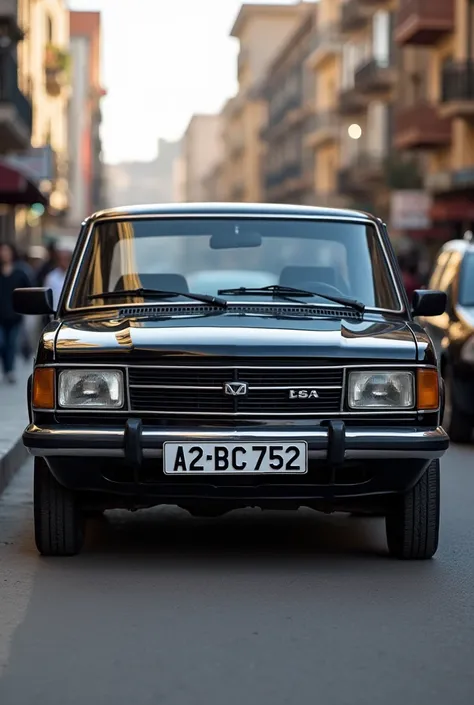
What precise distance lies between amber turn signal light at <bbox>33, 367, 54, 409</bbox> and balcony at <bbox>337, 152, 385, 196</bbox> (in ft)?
176

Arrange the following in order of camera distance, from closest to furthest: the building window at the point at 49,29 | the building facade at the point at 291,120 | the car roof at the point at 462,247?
the car roof at the point at 462,247 → the building window at the point at 49,29 → the building facade at the point at 291,120

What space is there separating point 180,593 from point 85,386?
1097 mm

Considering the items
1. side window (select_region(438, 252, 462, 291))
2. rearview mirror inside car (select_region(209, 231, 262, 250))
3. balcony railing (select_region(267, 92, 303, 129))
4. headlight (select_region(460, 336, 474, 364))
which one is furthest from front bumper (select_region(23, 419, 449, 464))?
balcony railing (select_region(267, 92, 303, 129))

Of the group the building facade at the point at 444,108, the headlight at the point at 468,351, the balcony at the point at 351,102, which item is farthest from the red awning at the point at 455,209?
A: the headlight at the point at 468,351

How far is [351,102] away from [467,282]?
189 feet

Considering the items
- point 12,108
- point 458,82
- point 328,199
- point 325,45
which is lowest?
point 328,199

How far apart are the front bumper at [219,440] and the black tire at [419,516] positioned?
348 mm

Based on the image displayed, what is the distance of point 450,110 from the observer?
1864 inches

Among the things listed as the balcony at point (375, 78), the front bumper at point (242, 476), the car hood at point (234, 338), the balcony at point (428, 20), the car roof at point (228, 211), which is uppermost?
the balcony at point (428, 20)

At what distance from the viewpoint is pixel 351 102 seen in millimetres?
71125

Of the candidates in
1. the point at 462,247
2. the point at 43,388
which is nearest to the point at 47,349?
the point at 43,388

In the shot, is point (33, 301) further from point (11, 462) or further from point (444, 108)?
point (444, 108)

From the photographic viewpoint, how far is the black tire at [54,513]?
752cm

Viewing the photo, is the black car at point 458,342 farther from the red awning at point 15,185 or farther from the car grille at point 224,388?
the red awning at point 15,185
